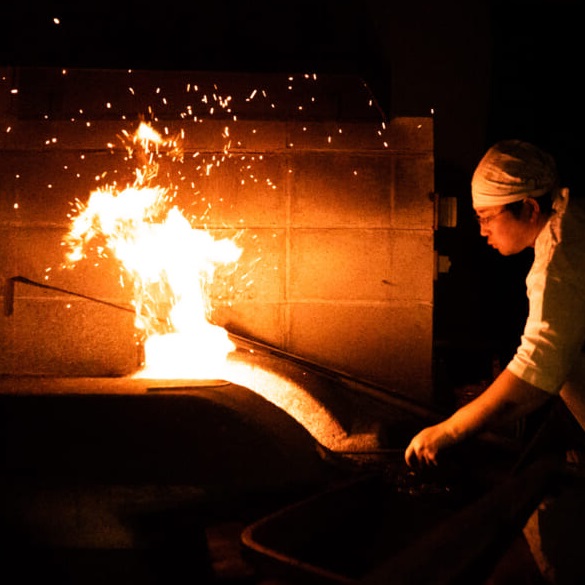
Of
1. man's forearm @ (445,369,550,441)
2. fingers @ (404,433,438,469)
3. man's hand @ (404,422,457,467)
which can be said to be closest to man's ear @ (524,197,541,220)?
man's forearm @ (445,369,550,441)

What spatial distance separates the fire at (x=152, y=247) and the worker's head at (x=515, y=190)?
3.17 meters

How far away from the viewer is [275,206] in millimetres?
5922

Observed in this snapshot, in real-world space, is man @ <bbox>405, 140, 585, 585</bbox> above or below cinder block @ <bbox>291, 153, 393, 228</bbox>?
below

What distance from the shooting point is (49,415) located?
3770 millimetres

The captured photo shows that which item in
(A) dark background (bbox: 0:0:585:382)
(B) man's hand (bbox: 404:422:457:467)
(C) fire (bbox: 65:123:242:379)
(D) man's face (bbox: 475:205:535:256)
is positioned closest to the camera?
(B) man's hand (bbox: 404:422:457:467)

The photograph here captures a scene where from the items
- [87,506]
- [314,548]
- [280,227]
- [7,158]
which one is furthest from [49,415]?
[7,158]

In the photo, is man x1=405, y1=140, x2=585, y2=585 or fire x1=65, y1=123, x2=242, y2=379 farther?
fire x1=65, y1=123, x2=242, y2=379

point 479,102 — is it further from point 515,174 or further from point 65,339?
point 65,339

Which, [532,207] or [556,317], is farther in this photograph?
[532,207]

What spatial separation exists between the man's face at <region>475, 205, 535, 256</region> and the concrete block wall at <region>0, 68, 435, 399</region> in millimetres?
2573

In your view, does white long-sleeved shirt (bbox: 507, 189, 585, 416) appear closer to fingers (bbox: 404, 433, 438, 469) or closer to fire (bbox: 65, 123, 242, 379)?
fingers (bbox: 404, 433, 438, 469)

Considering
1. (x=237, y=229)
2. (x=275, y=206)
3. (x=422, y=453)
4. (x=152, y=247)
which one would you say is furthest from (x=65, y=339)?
(x=422, y=453)

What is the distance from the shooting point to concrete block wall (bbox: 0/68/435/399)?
591 centimetres

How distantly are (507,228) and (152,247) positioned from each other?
3785 mm
